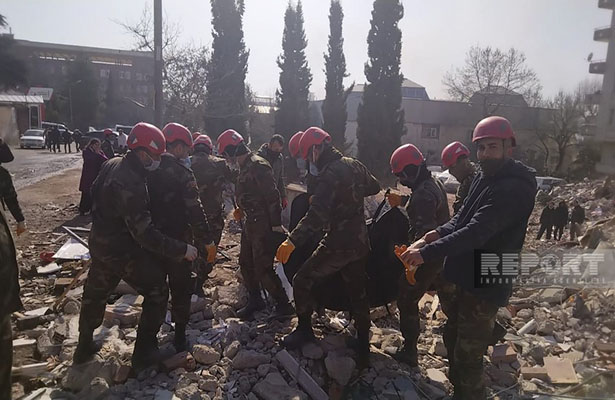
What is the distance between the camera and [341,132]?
100ft

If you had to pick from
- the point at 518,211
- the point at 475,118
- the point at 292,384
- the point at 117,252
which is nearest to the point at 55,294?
the point at 117,252

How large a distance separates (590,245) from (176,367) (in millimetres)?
7736

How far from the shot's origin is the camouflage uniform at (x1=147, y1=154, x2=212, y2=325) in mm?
3875

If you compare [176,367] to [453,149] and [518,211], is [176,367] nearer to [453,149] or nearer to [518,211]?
[518,211]

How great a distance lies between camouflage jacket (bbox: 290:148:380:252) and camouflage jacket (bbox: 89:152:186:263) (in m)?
1.03

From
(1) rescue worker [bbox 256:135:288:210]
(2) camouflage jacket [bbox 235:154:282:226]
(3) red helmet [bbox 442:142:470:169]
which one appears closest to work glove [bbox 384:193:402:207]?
(3) red helmet [bbox 442:142:470:169]

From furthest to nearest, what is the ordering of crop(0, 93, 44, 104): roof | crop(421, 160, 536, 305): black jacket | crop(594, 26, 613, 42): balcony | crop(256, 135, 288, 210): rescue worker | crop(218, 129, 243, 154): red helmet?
crop(0, 93, 44, 104): roof → crop(594, 26, 613, 42): balcony → crop(256, 135, 288, 210): rescue worker → crop(218, 129, 243, 154): red helmet → crop(421, 160, 536, 305): black jacket

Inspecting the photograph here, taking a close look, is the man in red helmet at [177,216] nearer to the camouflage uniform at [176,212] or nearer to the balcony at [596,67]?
the camouflage uniform at [176,212]

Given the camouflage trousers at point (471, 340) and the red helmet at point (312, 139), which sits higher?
the red helmet at point (312, 139)

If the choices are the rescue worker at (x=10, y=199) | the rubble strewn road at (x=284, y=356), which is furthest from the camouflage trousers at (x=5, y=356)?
the rescue worker at (x=10, y=199)

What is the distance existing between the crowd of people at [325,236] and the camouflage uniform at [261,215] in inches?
0.4

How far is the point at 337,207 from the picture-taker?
3.75 metres

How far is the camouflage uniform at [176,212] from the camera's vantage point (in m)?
3.88

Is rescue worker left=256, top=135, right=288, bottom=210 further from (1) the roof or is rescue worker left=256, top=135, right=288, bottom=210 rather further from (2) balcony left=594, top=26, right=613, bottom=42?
(1) the roof
